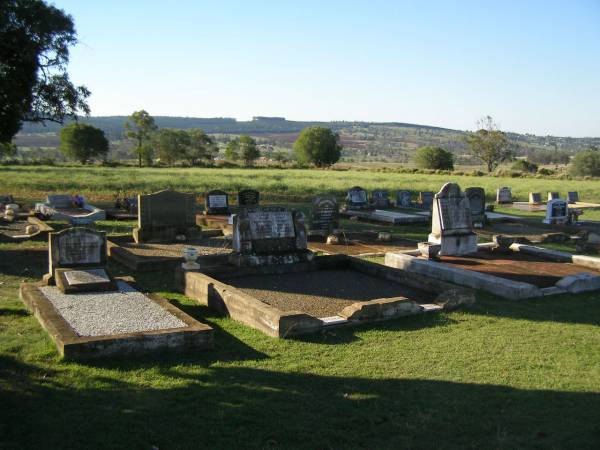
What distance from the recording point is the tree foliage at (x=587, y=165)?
251ft

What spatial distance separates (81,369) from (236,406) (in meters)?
2.28

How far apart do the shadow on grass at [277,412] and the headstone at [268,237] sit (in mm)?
5934

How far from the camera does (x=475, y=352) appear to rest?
8.11 metres

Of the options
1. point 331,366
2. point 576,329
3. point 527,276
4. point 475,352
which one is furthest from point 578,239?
point 331,366

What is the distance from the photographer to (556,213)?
24.3m

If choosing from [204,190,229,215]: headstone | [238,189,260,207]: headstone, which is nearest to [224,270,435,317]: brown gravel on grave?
[238,189,260,207]: headstone

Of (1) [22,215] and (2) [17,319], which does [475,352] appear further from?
(1) [22,215]

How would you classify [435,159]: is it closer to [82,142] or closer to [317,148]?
[317,148]

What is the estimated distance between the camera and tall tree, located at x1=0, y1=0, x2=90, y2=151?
67.1ft

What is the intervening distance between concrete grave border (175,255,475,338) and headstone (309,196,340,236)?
239 inches

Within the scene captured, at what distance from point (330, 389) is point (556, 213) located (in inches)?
812

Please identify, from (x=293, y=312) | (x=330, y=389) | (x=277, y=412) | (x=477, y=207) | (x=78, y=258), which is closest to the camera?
(x=277, y=412)

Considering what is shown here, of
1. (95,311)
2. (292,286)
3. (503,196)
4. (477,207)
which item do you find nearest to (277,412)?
(95,311)

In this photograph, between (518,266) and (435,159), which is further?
(435,159)
